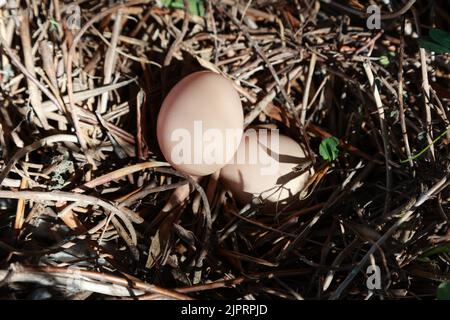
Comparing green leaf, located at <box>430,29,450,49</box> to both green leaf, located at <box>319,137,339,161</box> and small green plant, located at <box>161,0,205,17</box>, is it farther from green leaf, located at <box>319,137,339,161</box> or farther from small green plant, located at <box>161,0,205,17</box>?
small green plant, located at <box>161,0,205,17</box>

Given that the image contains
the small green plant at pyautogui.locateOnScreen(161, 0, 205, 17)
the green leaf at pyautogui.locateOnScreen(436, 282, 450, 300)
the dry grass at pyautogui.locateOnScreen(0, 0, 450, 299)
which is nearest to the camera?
the green leaf at pyautogui.locateOnScreen(436, 282, 450, 300)

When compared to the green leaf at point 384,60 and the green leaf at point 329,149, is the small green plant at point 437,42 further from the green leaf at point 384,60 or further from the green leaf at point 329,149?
the green leaf at point 329,149

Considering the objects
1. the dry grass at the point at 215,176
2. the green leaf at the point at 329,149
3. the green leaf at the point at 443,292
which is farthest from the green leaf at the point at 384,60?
the green leaf at the point at 443,292

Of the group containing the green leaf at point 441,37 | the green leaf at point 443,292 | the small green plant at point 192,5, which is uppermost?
the small green plant at point 192,5

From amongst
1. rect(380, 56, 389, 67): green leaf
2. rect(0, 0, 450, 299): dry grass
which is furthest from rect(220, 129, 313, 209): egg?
rect(380, 56, 389, 67): green leaf

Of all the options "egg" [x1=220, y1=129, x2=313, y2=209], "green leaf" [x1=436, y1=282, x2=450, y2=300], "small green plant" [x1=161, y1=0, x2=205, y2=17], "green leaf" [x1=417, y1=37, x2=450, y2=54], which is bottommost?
"green leaf" [x1=436, y1=282, x2=450, y2=300]

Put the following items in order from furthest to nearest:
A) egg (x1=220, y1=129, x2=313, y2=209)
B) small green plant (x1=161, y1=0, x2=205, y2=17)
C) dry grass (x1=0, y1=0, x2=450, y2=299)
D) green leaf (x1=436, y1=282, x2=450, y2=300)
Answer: small green plant (x1=161, y1=0, x2=205, y2=17) → egg (x1=220, y1=129, x2=313, y2=209) → dry grass (x1=0, y1=0, x2=450, y2=299) → green leaf (x1=436, y1=282, x2=450, y2=300)

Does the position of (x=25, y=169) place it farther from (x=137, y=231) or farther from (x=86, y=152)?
(x=137, y=231)
